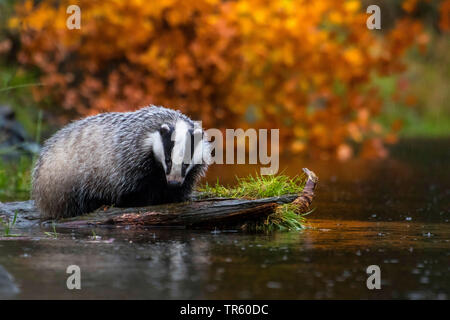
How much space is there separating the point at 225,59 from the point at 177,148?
28.1 feet

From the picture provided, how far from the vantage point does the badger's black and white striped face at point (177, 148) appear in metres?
6.93

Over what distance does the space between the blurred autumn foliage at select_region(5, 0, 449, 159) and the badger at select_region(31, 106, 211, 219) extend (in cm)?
756

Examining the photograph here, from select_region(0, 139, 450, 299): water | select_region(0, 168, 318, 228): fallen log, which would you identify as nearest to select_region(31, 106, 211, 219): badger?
select_region(0, 168, 318, 228): fallen log

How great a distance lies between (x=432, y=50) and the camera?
23969 mm

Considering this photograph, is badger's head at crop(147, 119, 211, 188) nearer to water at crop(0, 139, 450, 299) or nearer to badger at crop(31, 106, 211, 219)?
badger at crop(31, 106, 211, 219)

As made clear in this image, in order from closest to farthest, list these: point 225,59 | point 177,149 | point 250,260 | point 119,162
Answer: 1. point 250,260
2. point 177,149
3. point 119,162
4. point 225,59

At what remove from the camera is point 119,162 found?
738 centimetres

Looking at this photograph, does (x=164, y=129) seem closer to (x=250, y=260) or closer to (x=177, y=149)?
(x=177, y=149)

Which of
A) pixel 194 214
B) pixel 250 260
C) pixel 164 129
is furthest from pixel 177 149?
pixel 250 260

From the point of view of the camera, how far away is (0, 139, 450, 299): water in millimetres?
4859

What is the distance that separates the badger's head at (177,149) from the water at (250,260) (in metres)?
0.46

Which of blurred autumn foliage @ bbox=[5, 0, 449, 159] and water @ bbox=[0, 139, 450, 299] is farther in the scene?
blurred autumn foliage @ bbox=[5, 0, 449, 159]


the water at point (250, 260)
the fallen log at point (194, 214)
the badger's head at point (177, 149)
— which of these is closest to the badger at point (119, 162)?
the badger's head at point (177, 149)

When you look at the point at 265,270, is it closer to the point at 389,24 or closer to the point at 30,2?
the point at 30,2
